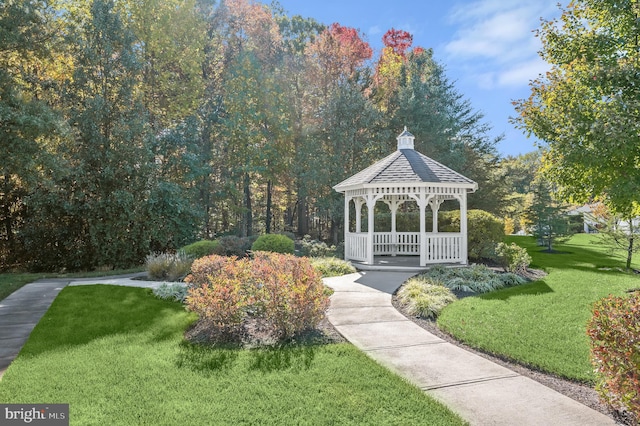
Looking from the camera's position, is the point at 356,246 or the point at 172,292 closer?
the point at 172,292

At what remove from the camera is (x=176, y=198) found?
601 inches

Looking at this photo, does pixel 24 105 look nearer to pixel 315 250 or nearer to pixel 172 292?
pixel 172 292

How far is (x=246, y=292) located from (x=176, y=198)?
34.2ft

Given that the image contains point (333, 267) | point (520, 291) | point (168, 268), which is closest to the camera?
point (520, 291)

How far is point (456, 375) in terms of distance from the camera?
14.1ft

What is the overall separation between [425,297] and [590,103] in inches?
193

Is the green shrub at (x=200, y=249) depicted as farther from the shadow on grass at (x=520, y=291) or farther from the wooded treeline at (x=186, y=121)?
the shadow on grass at (x=520, y=291)

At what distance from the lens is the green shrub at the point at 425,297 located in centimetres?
709

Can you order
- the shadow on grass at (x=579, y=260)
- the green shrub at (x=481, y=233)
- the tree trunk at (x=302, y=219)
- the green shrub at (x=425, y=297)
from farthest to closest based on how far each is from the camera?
1. the tree trunk at (x=302, y=219)
2. the green shrub at (x=481, y=233)
3. the shadow on grass at (x=579, y=260)
4. the green shrub at (x=425, y=297)

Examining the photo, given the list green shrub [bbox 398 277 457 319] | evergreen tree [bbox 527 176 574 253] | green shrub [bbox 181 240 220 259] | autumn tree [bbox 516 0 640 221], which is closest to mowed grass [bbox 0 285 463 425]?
green shrub [bbox 398 277 457 319]

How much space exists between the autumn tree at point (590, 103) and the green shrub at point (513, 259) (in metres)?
3.28

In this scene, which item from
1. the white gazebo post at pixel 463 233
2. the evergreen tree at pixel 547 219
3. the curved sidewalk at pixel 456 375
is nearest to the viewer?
the curved sidewalk at pixel 456 375

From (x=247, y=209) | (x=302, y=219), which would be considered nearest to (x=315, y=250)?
(x=247, y=209)

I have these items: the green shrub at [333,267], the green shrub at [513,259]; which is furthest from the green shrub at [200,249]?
the green shrub at [513,259]
